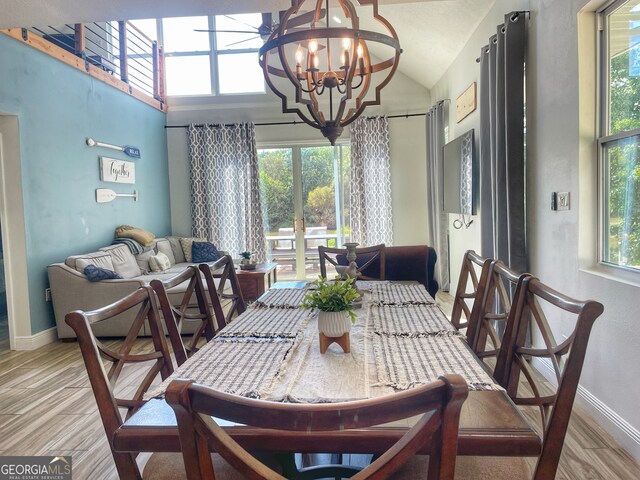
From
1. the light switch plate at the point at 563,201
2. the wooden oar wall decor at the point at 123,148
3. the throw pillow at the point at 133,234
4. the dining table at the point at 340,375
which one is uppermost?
the wooden oar wall decor at the point at 123,148

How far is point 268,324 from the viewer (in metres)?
1.86

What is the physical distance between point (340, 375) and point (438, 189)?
5024mm

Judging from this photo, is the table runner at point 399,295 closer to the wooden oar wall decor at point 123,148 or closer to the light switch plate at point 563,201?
the light switch plate at point 563,201

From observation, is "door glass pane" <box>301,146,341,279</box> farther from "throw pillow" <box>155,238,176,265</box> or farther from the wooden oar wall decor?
the wooden oar wall decor

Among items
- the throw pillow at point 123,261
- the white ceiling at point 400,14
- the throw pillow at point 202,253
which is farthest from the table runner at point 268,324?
the throw pillow at point 202,253

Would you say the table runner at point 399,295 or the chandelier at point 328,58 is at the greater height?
the chandelier at point 328,58

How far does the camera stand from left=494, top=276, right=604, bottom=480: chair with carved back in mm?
1021

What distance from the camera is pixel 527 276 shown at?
1451mm

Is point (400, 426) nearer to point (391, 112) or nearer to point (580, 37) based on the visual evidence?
point (580, 37)

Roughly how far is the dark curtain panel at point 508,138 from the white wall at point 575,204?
0.26ft

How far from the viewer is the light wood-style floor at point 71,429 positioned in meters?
2.06

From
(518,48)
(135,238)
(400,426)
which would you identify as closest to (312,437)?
(400,426)

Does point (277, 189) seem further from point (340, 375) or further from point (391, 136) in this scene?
point (340, 375)

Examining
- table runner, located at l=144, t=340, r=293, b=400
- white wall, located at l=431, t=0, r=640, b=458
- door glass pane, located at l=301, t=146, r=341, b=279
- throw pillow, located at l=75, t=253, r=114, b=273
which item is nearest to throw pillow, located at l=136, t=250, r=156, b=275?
throw pillow, located at l=75, t=253, r=114, b=273
